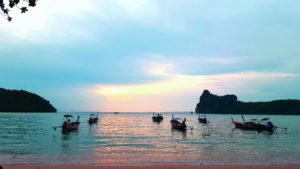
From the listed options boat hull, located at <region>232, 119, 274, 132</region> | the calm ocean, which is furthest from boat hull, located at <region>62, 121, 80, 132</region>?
boat hull, located at <region>232, 119, 274, 132</region>

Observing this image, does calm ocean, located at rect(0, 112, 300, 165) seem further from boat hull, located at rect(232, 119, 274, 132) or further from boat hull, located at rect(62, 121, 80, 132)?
boat hull, located at rect(232, 119, 274, 132)

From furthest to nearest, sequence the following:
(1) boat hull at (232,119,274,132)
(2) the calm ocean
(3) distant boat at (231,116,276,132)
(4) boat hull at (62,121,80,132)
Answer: (1) boat hull at (232,119,274,132) < (3) distant boat at (231,116,276,132) < (4) boat hull at (62,121,80,132) < (2) the calm ocean

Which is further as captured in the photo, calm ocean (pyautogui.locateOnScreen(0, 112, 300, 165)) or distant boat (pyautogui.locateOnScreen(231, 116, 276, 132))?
distant boat (pyautogui.locateOnScreen(231, 116, 276, 132))

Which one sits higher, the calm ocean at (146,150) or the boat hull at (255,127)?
the boat hull at (255,127)

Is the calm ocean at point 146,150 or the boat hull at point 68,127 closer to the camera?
the calm ocean at point 146,150

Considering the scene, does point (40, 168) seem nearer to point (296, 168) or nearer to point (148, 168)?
point (148, 168)

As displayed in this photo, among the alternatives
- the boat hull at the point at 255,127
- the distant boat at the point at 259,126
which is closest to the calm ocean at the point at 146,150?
the distant boat at the point at 259,126

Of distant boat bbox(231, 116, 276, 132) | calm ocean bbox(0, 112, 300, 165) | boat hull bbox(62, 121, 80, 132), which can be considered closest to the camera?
calm ocean bbox(0, 112, 300, 165)

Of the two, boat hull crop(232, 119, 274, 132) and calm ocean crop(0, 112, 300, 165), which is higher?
boat hull crop(232, 119, 274, 132)

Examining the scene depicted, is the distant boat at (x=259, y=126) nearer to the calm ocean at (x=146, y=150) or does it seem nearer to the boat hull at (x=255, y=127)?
the boat hull at (x=255, y=127)

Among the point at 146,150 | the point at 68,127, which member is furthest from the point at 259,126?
the point at 146,150

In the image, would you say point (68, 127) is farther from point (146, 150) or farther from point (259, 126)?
point (259, 126)

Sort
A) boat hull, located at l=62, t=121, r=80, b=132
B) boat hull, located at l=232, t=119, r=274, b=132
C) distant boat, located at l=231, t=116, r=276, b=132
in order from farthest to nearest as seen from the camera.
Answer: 1. boat hull, located at l=232, t=119, r=274, b=132
2. distant boat, located at l=231, t=116, r=276, b=132
3. boat hull, located at l=62, t=121, r=80, b=132

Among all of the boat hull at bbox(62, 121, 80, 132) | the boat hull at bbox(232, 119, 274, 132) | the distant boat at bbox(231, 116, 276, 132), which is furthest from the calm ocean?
the boat hull at bbox(232, 119, 274, 132)
